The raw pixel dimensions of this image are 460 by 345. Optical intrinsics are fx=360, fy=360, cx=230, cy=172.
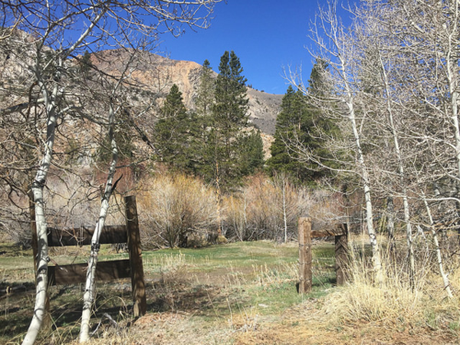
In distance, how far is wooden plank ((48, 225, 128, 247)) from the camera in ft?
14.4

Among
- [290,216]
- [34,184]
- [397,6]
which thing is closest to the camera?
[34,184]

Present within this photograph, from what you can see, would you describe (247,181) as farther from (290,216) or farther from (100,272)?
(100,272)

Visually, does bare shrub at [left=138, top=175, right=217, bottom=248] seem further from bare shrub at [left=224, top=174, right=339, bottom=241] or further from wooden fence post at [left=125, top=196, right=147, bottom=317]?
wooden fence post at [left=125, top=196, right=147, bottom=317]

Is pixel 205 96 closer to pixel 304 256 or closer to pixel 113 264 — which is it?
pixel 304 256

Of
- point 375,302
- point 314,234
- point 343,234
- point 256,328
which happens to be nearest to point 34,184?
point 256,328

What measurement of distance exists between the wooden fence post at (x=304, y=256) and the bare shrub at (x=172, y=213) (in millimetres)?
12064

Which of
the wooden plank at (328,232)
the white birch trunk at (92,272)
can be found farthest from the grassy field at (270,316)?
the wooden plank at (328,232)

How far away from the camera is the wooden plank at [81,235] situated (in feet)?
14.4

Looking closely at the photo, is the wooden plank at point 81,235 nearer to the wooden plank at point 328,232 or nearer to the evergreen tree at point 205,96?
the wooden plank at point 328,232

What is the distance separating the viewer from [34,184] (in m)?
3.44

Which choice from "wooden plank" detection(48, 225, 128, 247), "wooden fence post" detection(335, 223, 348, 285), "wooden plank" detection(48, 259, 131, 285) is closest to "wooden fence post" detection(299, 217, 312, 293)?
"wooden fence post" detection(335, 223, 348, 285)

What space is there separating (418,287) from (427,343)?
1.19m

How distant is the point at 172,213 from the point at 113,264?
13.1 m

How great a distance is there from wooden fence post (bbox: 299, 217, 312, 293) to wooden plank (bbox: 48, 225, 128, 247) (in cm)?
299
